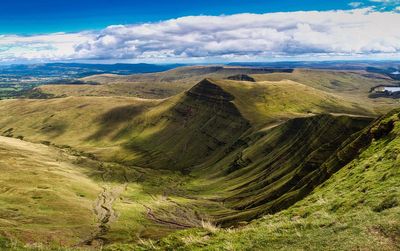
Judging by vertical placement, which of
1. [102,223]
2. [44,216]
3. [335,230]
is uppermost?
[335,230]

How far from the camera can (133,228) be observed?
565 feet

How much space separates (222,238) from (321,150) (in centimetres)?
13392

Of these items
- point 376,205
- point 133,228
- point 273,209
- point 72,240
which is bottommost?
point 133,228

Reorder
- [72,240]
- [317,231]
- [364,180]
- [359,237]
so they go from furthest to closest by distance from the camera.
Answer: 1. [72,240]
2. [364,180]
3. [317,231]
4. [359,237]

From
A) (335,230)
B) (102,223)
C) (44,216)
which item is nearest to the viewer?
(335,230)

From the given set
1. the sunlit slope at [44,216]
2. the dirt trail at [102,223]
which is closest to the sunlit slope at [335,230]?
the dirt trail at [102,223]

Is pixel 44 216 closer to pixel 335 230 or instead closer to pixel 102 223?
pixel 102 223

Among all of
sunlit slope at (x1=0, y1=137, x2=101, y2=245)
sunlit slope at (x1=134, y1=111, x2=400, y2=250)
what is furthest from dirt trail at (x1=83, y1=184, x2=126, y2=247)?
sunlit slope at (x1=134, y1=111, x2=400, y2=250)

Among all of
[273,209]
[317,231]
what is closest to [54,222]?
[273,209]

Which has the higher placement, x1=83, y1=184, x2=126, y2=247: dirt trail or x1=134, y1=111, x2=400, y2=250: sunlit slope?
x1=134, y1=111, x2=400, y2=250: sunlit slope

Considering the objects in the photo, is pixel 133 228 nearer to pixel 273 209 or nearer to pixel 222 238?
pixel 273 209

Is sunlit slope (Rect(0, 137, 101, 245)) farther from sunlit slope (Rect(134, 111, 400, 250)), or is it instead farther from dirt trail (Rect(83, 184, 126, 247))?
sunlit slope (Rect(134, 111, 400, 250))

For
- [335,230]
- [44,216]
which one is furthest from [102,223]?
[335,230]

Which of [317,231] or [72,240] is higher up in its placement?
[317,231]
